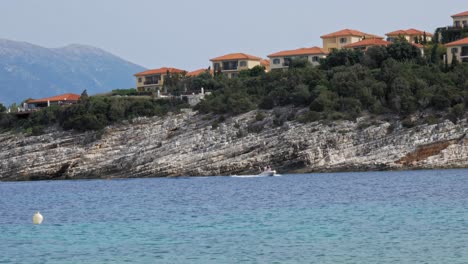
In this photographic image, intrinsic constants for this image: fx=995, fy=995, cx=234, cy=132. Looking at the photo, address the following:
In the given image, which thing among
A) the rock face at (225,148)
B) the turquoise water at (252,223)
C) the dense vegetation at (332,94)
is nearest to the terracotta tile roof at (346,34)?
the dense vegetation at (332,94)

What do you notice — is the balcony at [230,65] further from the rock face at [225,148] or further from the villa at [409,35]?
the rock face at [225,148]

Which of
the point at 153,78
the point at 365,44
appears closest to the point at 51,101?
the point at 153,78

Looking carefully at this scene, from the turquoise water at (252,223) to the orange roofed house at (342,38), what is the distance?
200 ft

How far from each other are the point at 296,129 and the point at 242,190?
830 inches

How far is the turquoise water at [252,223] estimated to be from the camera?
31.7 metres

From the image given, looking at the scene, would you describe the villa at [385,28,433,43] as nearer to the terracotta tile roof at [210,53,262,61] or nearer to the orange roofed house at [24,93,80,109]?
the terracotta tile roof at [210,53,262,61]

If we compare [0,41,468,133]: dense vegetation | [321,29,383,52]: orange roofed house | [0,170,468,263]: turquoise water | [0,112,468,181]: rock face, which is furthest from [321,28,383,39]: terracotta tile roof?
[0,170,468,263]: turquoise water

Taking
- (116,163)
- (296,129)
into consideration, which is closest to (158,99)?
(116,163)

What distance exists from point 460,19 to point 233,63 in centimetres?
2922

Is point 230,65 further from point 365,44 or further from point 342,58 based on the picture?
point 342,58

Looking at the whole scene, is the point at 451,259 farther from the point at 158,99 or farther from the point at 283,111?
the point at 158,99

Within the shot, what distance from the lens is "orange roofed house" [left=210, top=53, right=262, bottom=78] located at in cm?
12838

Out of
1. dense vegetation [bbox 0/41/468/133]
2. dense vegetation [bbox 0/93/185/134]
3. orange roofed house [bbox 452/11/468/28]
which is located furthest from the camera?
Answer: orange roofed house [bbox 452/11/468/28]

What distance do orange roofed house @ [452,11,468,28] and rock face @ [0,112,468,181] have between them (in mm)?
41225
